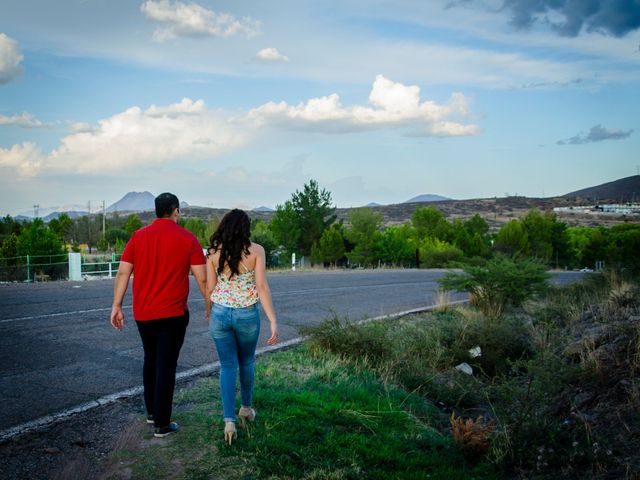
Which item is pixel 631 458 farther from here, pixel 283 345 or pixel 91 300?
pixel 91 300

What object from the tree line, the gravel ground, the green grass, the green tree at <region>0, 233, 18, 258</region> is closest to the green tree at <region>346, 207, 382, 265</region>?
the tree line

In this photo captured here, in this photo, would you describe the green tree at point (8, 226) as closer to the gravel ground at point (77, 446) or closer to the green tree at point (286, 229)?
the green tree at point (286, 229)

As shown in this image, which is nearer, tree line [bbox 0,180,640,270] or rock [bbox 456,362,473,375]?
rock [bbox 456,362,473,375]

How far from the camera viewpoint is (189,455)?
4.70 metres

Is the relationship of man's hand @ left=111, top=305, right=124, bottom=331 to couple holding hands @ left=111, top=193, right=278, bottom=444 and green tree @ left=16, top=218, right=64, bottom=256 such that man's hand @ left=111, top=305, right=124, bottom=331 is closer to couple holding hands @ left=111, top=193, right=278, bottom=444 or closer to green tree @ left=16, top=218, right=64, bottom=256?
couple holding hands @ left=111, top=193, right=278, bottom=444

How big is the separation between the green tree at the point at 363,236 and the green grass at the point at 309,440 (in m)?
41.5

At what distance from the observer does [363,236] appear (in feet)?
162

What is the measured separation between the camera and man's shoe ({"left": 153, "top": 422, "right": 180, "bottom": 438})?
5070 mm

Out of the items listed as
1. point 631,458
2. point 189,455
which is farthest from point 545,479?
point 189,455

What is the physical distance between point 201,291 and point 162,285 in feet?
1.28

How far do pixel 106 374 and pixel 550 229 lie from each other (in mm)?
58851

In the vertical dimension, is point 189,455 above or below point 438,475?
above

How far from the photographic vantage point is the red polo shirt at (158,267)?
5.03 meters

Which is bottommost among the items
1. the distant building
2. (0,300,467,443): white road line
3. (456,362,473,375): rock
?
(456,362,473,375): rock
